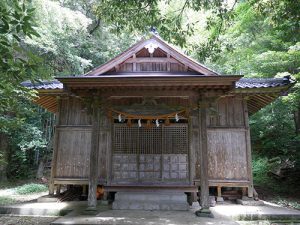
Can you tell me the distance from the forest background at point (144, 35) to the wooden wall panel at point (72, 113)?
139cm

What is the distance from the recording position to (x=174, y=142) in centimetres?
980

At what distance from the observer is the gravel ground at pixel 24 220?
25.3 ft

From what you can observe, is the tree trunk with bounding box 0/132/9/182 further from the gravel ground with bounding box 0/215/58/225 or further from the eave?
the eave

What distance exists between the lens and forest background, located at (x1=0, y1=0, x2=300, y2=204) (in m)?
4.23

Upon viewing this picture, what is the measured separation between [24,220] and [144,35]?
6787 millimetres

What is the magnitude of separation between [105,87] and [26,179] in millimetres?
14320

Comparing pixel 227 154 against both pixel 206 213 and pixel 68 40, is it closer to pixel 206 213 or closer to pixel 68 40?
pixel 206 213

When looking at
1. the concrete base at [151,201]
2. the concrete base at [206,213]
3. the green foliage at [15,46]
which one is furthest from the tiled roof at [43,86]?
the concrete base at [206,213]

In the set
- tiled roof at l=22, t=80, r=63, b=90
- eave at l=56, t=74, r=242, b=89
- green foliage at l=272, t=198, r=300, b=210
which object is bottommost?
green foliage at l=272, t=198, r=300, b=210

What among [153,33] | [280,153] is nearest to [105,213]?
[153,33]

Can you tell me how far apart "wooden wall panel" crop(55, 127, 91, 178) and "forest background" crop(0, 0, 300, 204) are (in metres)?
1.73

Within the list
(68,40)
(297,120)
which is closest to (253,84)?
(297,120)

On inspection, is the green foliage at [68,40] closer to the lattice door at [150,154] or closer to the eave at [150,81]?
the lattice door at [150,154]

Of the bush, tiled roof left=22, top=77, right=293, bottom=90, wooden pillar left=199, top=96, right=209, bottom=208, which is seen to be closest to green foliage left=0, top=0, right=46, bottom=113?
wooden pillar left=199, top=96, right=209, bottom=208
